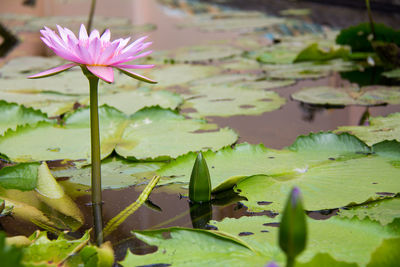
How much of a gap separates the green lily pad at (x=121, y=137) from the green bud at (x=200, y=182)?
0.24 meters

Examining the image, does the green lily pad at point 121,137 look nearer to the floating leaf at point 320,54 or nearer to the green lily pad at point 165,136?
the green lily pad at point 165,136

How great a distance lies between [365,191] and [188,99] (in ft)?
3.37

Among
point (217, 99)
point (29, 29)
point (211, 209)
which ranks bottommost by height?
point (211, 209)

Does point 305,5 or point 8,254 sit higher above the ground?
point 305,5

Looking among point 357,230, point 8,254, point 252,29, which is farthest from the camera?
point 252,29

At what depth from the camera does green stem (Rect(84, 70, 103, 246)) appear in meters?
0.85

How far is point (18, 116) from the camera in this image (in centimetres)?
150

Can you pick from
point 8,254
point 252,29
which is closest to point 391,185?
point 8,254

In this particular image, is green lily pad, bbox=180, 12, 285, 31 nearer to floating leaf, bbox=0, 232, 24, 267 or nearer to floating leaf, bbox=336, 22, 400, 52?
floating leaf, bbox=336, 22, 400, 52

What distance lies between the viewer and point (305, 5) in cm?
553

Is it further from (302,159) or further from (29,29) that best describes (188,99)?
(29,29)

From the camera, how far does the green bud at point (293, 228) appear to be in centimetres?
41

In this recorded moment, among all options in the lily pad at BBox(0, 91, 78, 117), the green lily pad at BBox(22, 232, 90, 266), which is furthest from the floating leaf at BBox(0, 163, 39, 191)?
the lily pad at BBox(0, 91, 78, 117)

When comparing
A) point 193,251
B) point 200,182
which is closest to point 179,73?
point 200,182
